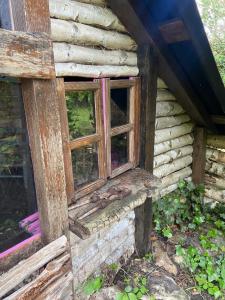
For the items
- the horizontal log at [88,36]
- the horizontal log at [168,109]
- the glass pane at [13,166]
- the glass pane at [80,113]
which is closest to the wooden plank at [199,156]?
the horizontal log at [168,109]

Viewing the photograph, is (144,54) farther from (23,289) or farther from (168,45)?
(23,289)

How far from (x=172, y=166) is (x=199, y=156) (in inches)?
23.6

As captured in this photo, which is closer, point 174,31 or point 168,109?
point 174,31

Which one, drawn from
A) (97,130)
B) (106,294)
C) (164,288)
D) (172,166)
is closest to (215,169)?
(172,166)

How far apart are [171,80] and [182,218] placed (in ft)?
6.74

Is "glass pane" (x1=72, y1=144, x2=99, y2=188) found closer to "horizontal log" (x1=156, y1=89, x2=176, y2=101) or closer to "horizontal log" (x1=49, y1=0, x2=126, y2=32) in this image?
"horizontal log" (x1=49, y1=0, x2=126, y2=32)

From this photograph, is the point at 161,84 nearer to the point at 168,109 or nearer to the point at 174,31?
the point at 168,109

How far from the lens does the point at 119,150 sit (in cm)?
234

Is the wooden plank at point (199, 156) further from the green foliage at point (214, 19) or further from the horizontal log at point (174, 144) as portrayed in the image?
the green foliage at point (214, 19)

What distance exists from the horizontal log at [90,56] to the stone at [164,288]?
2.35 metres

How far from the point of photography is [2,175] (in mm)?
3098

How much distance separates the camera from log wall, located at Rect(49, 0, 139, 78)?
159 cm

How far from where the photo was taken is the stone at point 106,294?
97.7 inches

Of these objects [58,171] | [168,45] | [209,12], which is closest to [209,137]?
[168,45]
